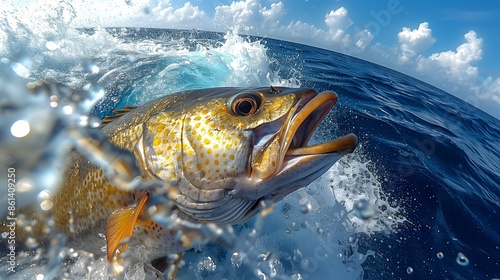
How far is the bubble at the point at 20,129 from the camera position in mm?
2850

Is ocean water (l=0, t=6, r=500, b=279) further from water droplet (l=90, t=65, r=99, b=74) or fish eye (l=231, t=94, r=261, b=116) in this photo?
fish eye (l=231, t=94, r=261, b=116)

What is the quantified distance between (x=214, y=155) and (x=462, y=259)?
12.7ft

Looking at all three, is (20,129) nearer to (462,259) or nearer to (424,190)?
(462,259)

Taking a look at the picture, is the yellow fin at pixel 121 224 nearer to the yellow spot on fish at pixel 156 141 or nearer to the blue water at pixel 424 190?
the yellow spot on fish at pixel 156 141

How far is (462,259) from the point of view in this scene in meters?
3.69


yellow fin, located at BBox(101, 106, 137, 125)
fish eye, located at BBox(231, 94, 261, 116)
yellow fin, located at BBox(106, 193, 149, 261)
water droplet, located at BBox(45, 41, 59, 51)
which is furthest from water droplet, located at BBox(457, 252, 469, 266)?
water droplet, located at BBox(45, 41, 59, 51)

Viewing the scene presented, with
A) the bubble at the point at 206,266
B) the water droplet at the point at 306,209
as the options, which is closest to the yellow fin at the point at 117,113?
the bubble at the point at 206,266

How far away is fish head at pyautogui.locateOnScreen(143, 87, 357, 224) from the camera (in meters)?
1.53

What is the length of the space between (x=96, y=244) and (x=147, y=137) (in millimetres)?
1188

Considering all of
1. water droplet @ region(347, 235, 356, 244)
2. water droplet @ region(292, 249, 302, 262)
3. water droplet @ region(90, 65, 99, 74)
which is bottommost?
water droplet @ region(90, 65, 99, 74)

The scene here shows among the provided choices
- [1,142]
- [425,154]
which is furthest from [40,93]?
[425,154]

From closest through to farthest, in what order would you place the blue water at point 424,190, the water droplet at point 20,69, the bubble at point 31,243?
the bubble at point 31,243
the blue water at point 424,190
the water droplet at point 20,69

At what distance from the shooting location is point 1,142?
9.18 ft

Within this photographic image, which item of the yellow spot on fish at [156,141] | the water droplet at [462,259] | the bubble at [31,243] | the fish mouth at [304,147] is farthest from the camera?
the water droplet at [462,259]
